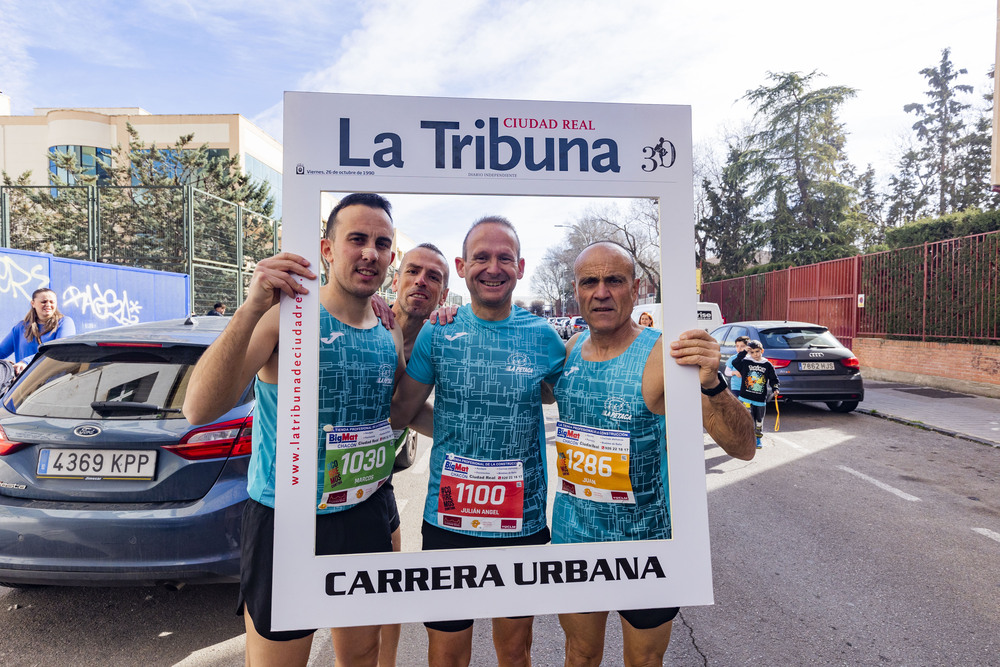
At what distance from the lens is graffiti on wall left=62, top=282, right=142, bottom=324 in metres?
10.6

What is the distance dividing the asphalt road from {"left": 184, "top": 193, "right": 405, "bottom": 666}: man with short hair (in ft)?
0.75

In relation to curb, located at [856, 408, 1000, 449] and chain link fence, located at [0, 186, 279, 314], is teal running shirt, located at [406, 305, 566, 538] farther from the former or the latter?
→ chain link fence, located at [0, 186, 279, 314]

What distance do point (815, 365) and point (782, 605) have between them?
23.6ft

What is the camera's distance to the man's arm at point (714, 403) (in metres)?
1.61

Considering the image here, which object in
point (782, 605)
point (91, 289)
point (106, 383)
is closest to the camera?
point (106, 383)

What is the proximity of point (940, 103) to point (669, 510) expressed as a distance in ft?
162

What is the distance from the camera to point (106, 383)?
3.00 m

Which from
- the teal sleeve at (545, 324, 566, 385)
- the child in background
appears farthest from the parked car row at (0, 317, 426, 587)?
the child in background

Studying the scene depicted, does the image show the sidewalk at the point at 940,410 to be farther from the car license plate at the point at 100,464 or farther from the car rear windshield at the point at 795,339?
the car license plate at the point at 100,464

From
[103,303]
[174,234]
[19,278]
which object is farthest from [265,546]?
[174,234]

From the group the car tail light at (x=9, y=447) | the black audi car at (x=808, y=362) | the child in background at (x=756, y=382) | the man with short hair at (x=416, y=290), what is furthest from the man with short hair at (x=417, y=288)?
the black audi car at (x=808, y=362)

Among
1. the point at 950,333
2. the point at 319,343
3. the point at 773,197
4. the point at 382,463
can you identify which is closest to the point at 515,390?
the point at 382,463

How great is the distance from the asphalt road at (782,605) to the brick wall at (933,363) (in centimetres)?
885

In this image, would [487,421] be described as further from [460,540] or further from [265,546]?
[265,546]
